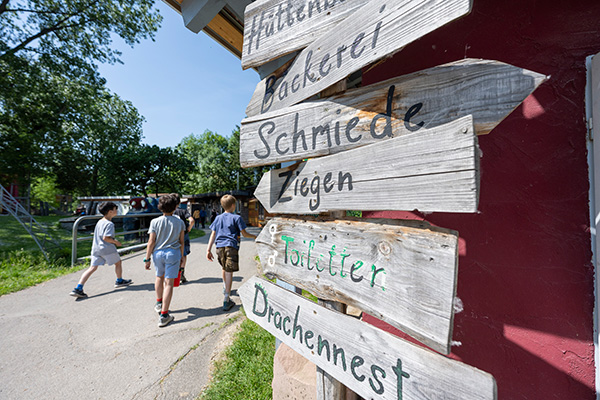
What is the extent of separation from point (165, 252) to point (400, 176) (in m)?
3.53

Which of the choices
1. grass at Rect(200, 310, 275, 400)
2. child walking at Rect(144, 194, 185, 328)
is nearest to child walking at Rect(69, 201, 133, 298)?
child walking at Rect(144, 194, 185, 328)

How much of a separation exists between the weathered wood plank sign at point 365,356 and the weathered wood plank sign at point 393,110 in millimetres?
759

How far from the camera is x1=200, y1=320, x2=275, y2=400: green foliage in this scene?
2.16 metres

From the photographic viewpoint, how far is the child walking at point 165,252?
3.40m

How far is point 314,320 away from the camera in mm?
1150

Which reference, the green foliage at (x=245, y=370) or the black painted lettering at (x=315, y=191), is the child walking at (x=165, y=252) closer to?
the green foliage at (x=245, y=370)

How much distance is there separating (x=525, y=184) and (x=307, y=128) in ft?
4.34

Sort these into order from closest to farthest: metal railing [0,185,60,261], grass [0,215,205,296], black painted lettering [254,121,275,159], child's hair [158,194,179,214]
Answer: black painted lettering [254,121,275,159] < child's hair [158,194,179,214] < grass [0,215,205,296] < metal railing [0,185,60,261]

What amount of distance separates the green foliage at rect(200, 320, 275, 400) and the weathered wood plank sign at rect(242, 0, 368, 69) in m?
2.66

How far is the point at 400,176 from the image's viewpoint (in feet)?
2.90

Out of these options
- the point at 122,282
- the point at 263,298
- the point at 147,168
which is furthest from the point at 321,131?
the point at 147,168

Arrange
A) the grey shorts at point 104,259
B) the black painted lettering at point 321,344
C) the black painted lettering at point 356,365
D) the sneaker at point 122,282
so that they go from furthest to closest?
1. the sneaker at point 122,282
2. the grey shorts at point 104,259
3. the black painted lettering at point 321,344
4. the black painted lettering at point 356,365

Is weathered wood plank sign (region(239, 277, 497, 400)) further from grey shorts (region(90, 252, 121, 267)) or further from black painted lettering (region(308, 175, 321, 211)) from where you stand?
grey shorts (region(90, 252, 121, 267))

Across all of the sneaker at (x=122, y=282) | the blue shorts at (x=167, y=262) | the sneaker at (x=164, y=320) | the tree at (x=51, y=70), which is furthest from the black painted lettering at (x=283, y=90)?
the tree at (x=51, y=70)
